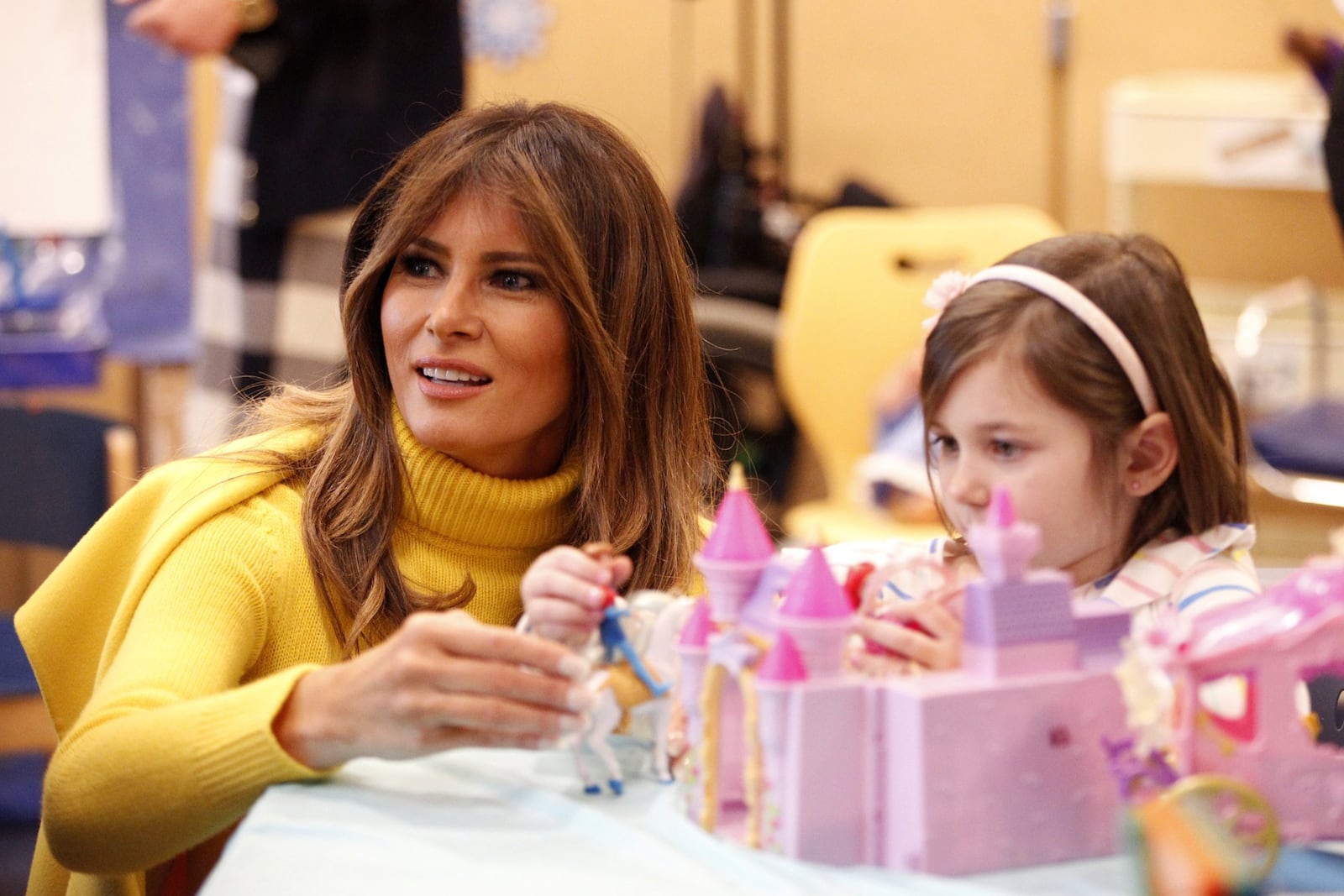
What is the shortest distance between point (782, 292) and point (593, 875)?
10.8 ft

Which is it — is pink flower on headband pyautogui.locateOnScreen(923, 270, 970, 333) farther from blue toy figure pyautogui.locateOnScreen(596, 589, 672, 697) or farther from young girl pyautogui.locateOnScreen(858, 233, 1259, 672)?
blue toy figure pyautogui.locateOnScreen(596, 589, 672, 697)

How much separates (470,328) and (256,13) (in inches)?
52.7

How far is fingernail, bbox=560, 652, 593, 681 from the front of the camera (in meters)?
0.93

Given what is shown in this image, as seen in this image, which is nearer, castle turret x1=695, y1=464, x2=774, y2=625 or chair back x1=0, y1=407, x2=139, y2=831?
castle turret x1=695, y1=464, x2=774, y2=625

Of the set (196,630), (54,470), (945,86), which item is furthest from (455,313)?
(945,86)

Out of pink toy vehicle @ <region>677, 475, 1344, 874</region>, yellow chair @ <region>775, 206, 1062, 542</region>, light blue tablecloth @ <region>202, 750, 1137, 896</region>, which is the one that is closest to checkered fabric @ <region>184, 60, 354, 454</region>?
yellow chair @ <region>775, 206, 1062, 542</region>

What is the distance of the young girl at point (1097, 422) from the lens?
1252 mm

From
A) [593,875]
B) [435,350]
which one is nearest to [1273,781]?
[593,875]

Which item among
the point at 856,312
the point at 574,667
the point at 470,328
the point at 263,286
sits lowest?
the point at 856,312

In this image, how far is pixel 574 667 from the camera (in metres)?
0.93

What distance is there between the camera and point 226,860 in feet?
2.88

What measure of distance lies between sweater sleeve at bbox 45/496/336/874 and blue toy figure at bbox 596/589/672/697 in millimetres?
205

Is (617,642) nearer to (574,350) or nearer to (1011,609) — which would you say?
(1011,609)

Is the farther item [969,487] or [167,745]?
[969,487]
